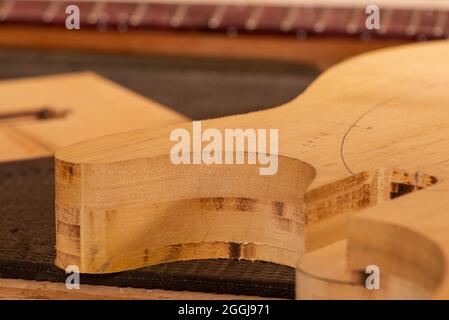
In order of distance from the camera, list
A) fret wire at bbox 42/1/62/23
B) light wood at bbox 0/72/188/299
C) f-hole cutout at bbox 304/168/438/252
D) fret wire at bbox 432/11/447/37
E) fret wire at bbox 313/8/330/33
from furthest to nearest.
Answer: fret wire at bbox 42/1/62/23 < fret wire at bbox 313/8/330/33 < fret wire at bbox 432/11/447/37 < light wood at bbox 0/72/188/299 < f-hole cutout at bbox 304/168/438/252

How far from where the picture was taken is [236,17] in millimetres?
2576

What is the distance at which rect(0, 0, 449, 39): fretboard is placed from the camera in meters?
2.50

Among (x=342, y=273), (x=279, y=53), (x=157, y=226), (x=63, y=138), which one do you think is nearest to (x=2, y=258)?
(x=157, y=226)

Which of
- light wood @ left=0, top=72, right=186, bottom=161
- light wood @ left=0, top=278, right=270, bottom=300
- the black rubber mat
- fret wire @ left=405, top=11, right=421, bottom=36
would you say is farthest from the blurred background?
light wood @ left=0, top=278, right=270, bottom=300

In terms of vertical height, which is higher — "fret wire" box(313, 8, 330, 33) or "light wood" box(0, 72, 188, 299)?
"fret wire" box(313, 8, 330, 33)

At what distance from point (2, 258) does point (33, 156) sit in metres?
0.53

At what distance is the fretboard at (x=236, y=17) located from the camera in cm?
250

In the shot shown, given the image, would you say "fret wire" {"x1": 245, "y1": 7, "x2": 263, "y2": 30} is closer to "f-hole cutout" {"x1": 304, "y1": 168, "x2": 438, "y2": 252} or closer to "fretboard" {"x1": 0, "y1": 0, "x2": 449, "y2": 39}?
"fretboard" {"x1": 0, "y1": 0, "x2": 449, "y2": 39}

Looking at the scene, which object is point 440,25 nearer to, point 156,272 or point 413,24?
point 413,24

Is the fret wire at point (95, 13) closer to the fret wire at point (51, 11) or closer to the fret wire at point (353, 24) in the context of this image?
the fret wire at point (51, 11)

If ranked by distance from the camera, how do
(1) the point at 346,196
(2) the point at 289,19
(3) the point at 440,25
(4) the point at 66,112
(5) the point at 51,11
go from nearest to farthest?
(1) the point at 346,196 < (4) the point at 66,112 < (3) the point at 440,25 < (2) the point at 289,19 < (5) the point at 51,11

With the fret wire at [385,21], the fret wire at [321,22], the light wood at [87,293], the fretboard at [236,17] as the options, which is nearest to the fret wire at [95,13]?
the fretboard at [236,17]

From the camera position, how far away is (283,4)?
2.61m

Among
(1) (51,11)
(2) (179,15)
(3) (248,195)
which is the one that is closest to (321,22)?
(2) (179,15)
